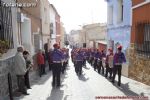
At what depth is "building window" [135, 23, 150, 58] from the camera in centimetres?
1153

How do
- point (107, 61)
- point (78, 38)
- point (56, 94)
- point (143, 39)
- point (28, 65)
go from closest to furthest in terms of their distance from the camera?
point (56, 94)
point (28, 65)
point (143, 39)
point (107, 61)
point (78, 38)

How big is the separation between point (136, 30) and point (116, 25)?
5175mm

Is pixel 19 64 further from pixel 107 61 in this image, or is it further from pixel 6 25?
pixel 107 61

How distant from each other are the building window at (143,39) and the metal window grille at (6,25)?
5613mm

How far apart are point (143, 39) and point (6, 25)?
19.8ft

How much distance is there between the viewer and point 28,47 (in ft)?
48.6

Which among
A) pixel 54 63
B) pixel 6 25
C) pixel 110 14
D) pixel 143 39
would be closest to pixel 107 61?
pixel 143 39

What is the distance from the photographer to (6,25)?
10.7 m

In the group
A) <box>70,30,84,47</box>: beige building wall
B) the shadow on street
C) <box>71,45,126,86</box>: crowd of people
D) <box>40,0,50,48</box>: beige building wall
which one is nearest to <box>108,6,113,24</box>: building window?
<box>71,45,126,86</box>: crowd of people

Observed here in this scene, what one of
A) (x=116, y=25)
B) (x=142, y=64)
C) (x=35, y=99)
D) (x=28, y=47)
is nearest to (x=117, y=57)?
(x=142, y=64)

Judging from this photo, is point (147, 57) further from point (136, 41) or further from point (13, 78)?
point (13, 78)

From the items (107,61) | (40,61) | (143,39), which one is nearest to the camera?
(143,39)

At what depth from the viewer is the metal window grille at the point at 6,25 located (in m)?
10.2

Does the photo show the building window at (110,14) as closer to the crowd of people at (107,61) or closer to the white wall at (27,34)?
the crowd of people at (107,61)
